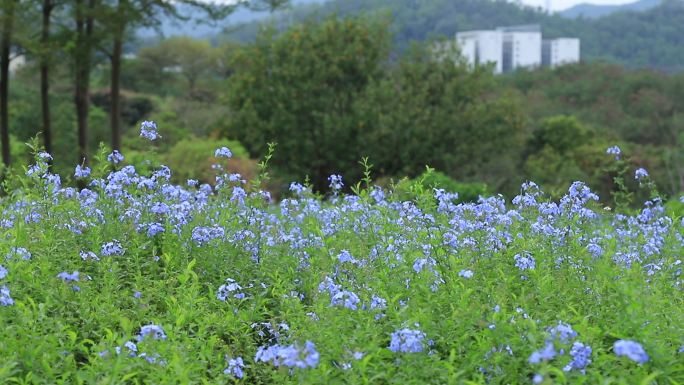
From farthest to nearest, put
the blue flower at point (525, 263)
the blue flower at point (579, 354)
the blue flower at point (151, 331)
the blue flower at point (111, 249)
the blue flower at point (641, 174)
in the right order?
the blue flower at point (641, 174), the blue flower at point (111, 249), the blue flower at point (525, 263), the blue flower at point (151, 331), the blue flower at point (579, 354)

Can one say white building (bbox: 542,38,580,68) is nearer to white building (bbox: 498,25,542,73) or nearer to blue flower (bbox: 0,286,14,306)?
white building (bbox: 498,25,542,73)

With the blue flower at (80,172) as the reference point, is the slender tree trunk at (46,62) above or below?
above

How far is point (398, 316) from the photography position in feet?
11.9

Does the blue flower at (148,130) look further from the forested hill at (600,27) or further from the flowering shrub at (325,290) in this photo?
the forested hill at (600,27)

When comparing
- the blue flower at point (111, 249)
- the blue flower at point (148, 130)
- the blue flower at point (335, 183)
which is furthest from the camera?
the blue flower at point (335, 183)

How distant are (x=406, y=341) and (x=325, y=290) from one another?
91 cm

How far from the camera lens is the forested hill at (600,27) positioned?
7506 centimetres

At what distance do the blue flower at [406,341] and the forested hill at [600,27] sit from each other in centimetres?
6844

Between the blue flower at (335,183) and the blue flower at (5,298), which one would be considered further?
the blue flower at (335,183)

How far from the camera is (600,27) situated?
281 ft

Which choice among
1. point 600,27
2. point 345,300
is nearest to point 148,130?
point 345,300

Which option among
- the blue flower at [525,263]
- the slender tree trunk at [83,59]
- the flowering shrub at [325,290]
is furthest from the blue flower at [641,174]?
the slender tree trunk at [83,59]

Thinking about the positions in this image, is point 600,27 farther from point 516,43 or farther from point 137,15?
point 137,15

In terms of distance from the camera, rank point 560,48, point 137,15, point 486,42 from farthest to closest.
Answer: point 486,42
point 560,48
point 137,15
